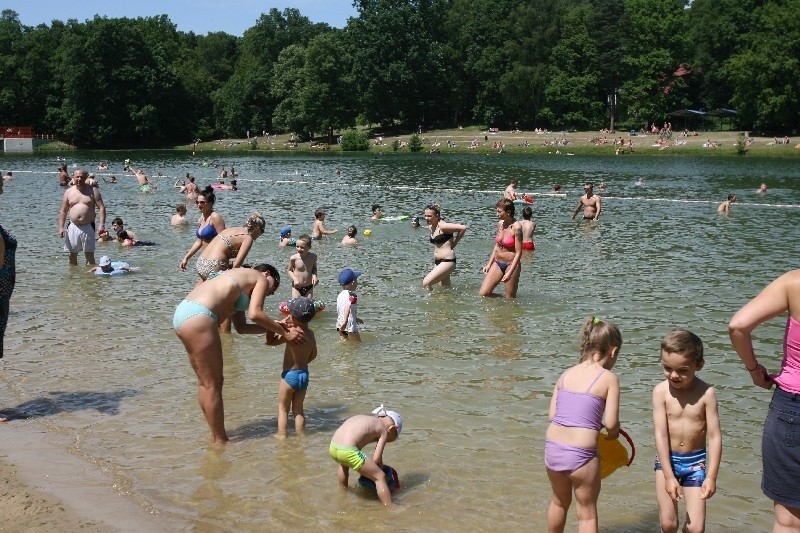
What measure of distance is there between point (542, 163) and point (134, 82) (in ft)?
195

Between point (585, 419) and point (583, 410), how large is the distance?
0.05m

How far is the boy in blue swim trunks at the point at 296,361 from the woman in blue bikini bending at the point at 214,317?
5.1 inches

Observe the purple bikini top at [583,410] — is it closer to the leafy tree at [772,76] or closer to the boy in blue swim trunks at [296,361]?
the boy in blue swim trunks at [296,361]

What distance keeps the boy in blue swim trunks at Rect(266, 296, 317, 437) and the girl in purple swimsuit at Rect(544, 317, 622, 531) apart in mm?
2816

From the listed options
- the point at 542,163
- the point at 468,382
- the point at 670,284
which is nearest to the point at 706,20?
the point at 542,163

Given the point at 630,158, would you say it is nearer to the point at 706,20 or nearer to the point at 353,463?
the point at 706,20

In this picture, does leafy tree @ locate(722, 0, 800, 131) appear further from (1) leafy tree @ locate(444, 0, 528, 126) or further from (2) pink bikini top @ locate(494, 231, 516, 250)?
(2) pink bikini top @ locate(494, 231, 516, 250)

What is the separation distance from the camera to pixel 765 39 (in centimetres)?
7662

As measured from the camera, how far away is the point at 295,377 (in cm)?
758

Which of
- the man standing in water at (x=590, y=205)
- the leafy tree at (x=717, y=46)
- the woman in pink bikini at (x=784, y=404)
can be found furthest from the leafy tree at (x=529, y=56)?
the woman in pink bikini at (x=784, y=404)

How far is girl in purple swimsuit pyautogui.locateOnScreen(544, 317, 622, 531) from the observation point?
4973mm

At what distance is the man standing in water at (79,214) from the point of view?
15.8 meters

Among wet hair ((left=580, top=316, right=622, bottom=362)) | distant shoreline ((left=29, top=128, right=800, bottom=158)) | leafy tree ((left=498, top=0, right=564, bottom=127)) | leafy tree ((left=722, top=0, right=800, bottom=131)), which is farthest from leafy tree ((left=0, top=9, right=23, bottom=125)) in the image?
wet hair ((left=580, top=316, right=622, bottom=362))

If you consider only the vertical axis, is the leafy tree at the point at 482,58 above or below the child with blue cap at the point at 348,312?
above
